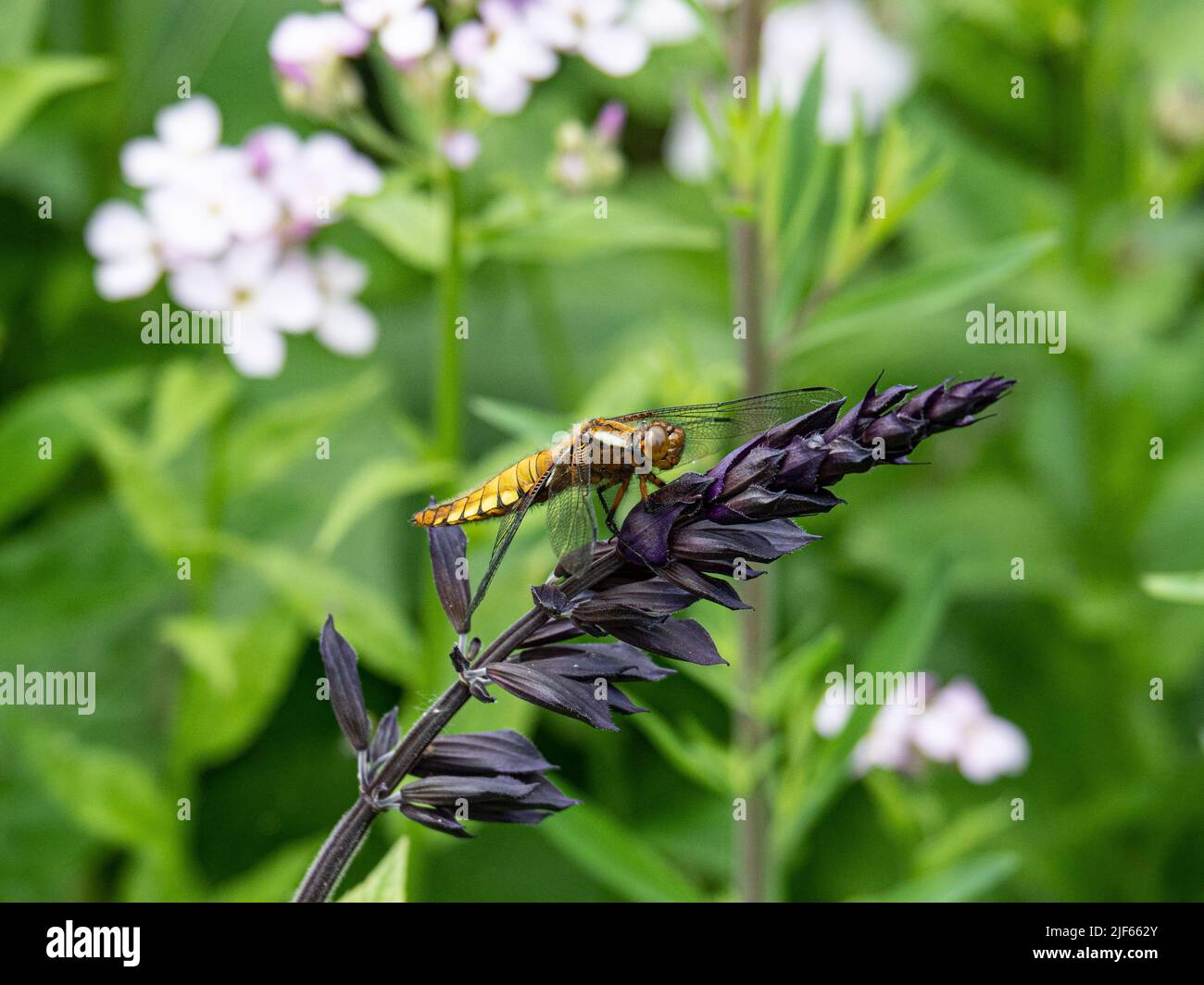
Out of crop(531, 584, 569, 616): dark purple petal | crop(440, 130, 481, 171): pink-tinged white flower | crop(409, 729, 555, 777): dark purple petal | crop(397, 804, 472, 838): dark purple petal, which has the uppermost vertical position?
crop(440, 130, 481, 171): pink-tinged white flower

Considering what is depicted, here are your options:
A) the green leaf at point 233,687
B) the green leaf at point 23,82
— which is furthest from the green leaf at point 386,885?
the green leaf at point 23,82

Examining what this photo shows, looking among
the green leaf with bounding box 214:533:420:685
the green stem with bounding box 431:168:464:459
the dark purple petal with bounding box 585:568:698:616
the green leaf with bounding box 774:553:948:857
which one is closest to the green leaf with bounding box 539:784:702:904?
the green leaf with bounding box 774:553:948:857

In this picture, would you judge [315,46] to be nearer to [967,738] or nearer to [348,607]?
[348,607]

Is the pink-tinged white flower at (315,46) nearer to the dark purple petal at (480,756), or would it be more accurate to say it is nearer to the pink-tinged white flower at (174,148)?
the pink-tinged white flower at (174,148)

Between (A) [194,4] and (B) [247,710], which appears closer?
(B) [247,710]

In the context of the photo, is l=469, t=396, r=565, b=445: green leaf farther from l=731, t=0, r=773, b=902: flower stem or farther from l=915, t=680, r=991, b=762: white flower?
l=915, t=680, r=991, b=762: white flower
